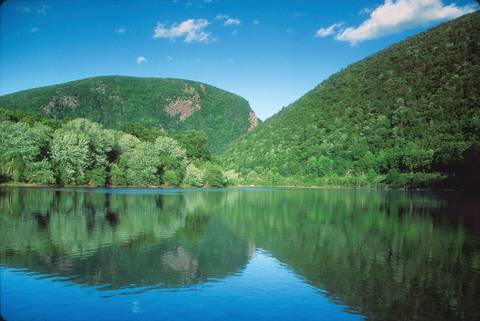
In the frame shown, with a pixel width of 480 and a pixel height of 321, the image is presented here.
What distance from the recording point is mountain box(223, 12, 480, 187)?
4144 inches

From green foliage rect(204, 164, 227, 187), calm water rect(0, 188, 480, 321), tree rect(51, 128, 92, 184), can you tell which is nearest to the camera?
calm water rect(0, 188, 480, 321)

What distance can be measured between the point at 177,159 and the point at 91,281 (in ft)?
286

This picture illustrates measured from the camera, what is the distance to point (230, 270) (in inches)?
705

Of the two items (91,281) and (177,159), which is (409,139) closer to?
(177,159)

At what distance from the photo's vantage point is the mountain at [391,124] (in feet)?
345

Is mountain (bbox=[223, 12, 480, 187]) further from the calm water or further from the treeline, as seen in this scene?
the calm water

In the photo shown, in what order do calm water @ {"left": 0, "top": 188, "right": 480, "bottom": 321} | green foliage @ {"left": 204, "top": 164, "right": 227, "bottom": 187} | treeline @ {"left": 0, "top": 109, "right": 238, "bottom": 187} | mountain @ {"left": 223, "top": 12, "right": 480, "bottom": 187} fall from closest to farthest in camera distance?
calm water @ {"left": 0, "top": 188, "right": 480, "bottom": 321}
treeline @ {"left": 0, "top": 109, "right": 238, "bottom": 187}
mountain @ {"left": 223, "top": 12, "right": 480, "bottom": 187}
green foliage @ {"left": 204, "top": 164, "right": 227, "bottom": 187}

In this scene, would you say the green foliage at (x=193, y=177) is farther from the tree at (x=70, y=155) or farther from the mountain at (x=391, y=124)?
the mountain at (x=391, y=124)

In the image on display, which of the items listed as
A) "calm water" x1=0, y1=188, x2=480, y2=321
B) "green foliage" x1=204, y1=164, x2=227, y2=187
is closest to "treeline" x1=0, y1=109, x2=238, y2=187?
"green foliage" x1=204, y1=164, x2=227, y2=187

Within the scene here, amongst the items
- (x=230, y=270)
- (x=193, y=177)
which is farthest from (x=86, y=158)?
(x=230, y=270)

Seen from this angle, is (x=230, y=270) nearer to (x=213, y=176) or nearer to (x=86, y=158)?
(x=86, y=158)

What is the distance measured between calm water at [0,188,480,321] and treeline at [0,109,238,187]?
4249cm

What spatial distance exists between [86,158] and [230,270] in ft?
215

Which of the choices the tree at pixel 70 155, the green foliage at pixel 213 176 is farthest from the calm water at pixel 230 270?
the green foliage at pixel 213 176
